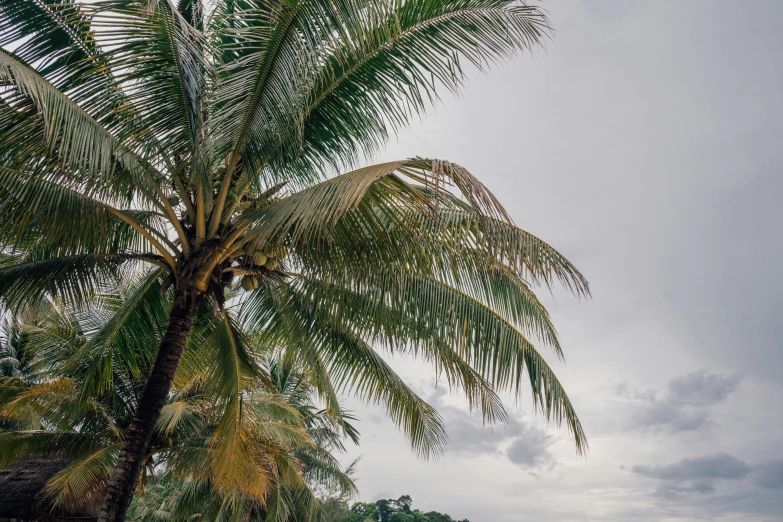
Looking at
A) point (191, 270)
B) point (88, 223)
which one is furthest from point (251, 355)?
point (88, 223)

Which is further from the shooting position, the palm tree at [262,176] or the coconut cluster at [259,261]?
the coconut cluster at [259,261]

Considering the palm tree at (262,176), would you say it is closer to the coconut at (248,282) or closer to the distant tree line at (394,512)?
the coconut at (248,282)

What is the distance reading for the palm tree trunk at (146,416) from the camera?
4.82 meters

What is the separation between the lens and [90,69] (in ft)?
17.0

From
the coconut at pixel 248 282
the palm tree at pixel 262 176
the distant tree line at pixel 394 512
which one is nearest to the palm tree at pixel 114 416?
the coconut at pixel 248 282

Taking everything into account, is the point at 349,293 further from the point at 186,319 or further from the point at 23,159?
the point at 23,159

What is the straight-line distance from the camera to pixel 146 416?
5137 millimetres

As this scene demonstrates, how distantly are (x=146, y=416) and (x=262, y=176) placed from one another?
2.65 metres

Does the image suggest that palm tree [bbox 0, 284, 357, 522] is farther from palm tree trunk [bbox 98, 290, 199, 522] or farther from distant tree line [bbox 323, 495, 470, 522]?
distant tree line [bbox 323, 495, 470, 522]

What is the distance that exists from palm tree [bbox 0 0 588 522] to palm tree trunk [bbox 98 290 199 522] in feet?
0.05

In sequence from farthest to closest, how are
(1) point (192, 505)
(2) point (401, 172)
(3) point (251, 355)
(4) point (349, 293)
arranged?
(1) point (192, 505)
(3) point (251, 355)
(4) point (349, 293)
(2) point (401, 172)

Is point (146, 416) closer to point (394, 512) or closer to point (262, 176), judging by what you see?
point (262, 176)

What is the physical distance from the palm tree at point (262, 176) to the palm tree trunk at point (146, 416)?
16 millimetres

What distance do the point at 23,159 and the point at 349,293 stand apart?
10.3ft
